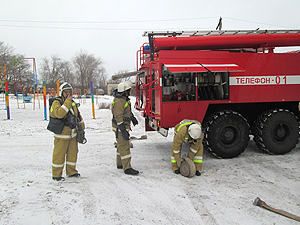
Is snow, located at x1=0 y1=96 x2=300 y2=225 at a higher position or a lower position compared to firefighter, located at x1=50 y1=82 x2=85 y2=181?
lower

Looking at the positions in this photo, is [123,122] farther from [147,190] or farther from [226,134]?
[226,134]

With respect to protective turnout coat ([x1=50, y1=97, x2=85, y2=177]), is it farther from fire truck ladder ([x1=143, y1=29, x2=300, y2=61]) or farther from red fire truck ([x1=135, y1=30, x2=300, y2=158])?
fire truck ladder ([x1=143, y1=29, x2=300, y2=61])

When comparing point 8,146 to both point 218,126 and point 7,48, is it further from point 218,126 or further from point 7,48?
point 7,48

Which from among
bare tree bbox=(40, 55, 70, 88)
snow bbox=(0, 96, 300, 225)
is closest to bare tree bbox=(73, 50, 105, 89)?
bare tree bbox=(40, 55, 70, 88)

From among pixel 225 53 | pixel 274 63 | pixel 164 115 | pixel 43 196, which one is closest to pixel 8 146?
pixel 43 196

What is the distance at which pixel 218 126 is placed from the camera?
5.34m

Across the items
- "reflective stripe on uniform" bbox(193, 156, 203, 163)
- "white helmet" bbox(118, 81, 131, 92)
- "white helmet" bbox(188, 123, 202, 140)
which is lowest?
"reflective stripe on uniform" bbox(193, 156, 203, 163)

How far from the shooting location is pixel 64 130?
4.14 metres

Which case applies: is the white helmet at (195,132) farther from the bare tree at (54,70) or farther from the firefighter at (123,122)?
the bare tree at (54,70)

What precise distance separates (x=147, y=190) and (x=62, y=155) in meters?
1.71

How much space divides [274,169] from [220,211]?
236cm

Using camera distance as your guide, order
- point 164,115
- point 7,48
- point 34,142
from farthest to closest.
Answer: point 7,48 < point 34,142 < point 164,115

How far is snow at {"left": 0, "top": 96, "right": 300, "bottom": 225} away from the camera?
3076 mm

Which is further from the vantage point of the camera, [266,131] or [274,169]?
[266,131]
